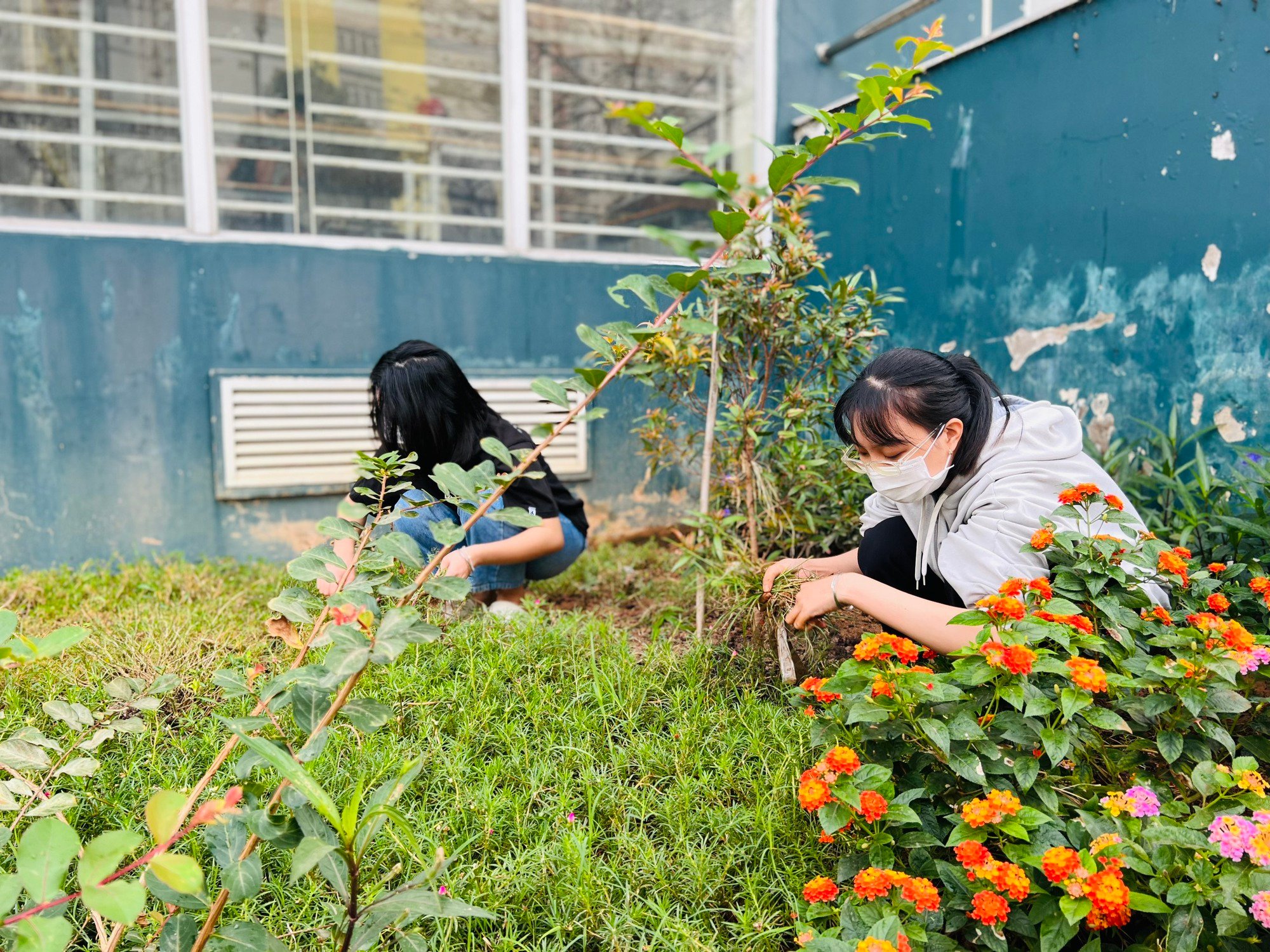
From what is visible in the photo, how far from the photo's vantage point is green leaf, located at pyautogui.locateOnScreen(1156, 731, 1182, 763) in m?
1.36

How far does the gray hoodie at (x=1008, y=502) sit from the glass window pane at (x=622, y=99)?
2.67 m

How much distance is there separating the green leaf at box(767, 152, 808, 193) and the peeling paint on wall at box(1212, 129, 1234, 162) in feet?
6.60

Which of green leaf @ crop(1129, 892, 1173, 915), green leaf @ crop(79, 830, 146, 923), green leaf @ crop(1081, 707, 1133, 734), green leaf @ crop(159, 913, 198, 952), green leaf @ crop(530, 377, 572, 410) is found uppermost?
green leaf @ crop(530, 377, 572, 410)

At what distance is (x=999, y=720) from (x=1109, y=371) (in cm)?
183

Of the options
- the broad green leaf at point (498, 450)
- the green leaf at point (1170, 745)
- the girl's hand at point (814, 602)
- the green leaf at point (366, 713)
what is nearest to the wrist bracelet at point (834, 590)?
the girl's hand at point (814, 602)

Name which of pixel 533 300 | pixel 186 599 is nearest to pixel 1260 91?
pixel 533 300

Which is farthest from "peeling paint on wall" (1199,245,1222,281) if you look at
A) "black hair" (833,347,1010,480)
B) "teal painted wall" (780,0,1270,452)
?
"black hair" (833,347,1010,480)

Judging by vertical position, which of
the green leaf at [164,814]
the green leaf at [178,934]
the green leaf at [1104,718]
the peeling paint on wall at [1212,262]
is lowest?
the green leaf at [178,934]

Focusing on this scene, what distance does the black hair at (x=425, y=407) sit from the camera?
8.17 ft

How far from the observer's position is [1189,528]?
2.18 meters

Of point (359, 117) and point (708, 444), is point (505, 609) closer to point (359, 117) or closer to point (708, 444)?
point (708, 444)

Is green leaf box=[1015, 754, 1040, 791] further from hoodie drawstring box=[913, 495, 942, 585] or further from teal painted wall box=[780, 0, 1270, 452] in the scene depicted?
teal painted wall box=[780, 0, 1270, 452]

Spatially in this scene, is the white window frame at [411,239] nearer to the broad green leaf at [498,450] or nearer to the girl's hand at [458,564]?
the girl's hand at [458,564]

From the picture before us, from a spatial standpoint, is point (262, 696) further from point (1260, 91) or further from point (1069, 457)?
point (1260, 91)
